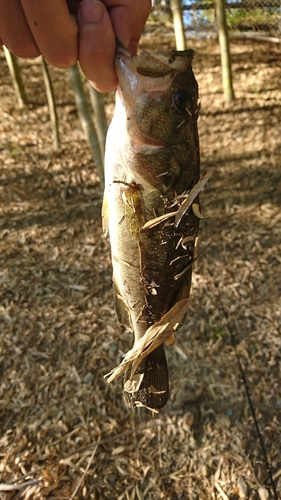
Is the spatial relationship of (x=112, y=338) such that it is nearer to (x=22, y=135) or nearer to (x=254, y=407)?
(x=254, y=407)

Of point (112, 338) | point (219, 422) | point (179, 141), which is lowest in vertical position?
point (219, 422)

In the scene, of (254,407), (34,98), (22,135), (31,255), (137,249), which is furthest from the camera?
(34,98)

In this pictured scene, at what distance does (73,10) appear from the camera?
1120 mm

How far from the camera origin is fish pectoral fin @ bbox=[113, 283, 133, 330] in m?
1.37

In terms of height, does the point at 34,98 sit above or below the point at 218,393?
above

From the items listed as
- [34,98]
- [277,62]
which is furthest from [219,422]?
[277,62]

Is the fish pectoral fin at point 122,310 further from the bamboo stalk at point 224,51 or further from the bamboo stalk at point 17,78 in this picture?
the bamboo stalk at point 224,51

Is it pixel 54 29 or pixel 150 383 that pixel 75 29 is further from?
pixel 150 383

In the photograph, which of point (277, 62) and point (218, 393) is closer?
point (218, 393)

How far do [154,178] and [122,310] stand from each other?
455 millimetres

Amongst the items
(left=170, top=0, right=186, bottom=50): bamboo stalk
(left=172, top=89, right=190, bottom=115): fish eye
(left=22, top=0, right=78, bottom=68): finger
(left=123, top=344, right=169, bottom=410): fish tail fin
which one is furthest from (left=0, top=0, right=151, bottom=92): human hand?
(left=170, top=0, right=186, bottom=50): bamboo stalk

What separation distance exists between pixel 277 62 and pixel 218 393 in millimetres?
4947

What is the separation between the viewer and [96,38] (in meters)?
1.08

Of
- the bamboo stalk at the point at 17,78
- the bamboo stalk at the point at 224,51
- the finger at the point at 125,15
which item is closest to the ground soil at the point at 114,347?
the bamboo stalk at the point at 17,78
